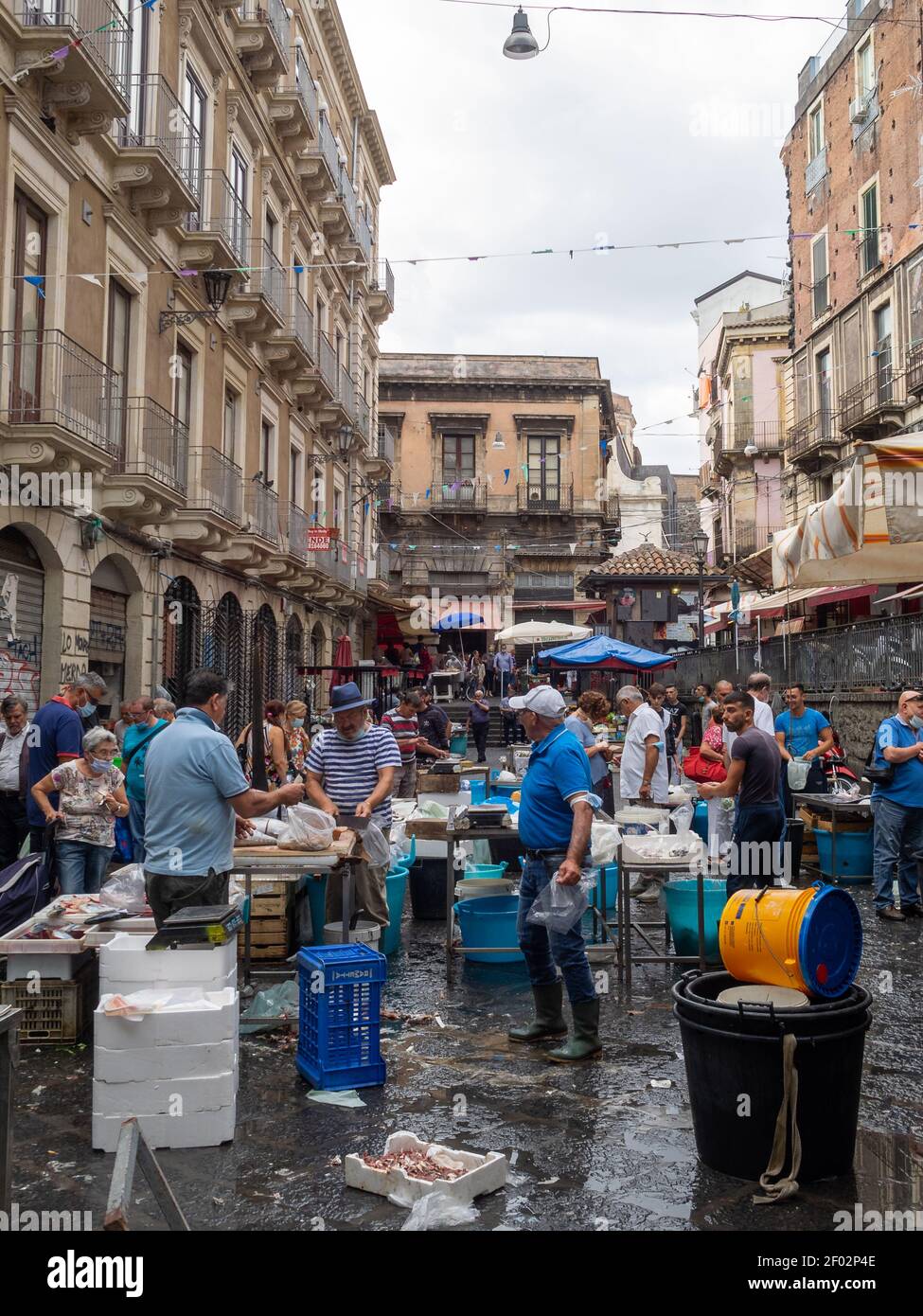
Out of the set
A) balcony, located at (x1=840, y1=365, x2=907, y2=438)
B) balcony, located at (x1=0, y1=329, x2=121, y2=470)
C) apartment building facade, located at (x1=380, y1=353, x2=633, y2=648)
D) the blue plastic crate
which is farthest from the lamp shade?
apartment building facade, located at (x1=380, y1=353, x2=633, y2=648)

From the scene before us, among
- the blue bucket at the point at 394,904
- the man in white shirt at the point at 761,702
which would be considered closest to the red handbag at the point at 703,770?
the man in white shirt at the point at 761,702

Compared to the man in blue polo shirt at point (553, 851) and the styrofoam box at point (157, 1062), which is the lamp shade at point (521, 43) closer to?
the man in blue polo shirt at point (553, 851)

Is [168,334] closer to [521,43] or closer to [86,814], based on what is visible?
[521,43]

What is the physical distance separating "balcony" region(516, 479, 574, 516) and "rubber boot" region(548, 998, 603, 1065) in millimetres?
38318

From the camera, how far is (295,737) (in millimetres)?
14336

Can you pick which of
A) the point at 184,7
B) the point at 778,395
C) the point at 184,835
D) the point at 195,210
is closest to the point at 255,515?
the point at 195,210

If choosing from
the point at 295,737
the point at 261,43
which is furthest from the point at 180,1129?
the point at 261,43

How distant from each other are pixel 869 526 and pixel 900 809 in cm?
318

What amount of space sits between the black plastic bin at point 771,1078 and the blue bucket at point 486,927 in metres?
3.21

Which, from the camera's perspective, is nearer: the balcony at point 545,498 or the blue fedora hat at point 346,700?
the blue fedora hat at point 346,700

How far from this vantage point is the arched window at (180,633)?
15.7m

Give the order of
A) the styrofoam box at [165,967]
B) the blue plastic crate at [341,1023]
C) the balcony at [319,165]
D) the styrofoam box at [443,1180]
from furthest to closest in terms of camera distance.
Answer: the balcony at [319,165]
the blue plastic crate at [341,1023]
the styrofoam box at [165,967]
the styrofoam box at [443,1180]
